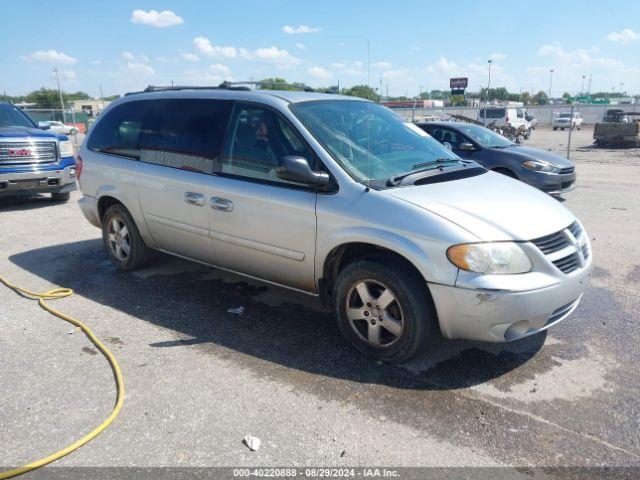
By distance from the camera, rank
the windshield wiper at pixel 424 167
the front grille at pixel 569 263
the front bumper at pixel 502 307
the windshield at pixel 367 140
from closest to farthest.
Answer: the front bumper at pixel 502 307, the front grille at pixel 569 263, the windshield wiper at pixel 424 167, the windshield at pixel 367 140

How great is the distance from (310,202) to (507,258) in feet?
4.77

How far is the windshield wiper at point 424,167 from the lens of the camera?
3711 mm

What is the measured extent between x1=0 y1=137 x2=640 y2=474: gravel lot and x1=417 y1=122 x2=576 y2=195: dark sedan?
4319 millimetres

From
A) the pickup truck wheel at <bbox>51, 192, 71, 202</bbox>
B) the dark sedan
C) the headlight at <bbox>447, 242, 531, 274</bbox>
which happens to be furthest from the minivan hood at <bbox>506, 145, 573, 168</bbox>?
the pickup truck wheel at <bbox>51, 192, 71, 202</bbox>

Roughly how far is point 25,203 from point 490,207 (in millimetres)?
9546

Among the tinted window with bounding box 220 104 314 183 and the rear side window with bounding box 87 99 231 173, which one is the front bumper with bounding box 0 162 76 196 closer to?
the rear side window with bounding box 87 99 231 173

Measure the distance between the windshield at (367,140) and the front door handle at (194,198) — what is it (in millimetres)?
1155

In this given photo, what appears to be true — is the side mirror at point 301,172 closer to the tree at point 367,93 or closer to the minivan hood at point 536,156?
the tree at point 367,93

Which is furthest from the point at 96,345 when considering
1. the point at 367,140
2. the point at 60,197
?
the point at 60,197

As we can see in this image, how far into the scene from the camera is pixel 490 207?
11.4ft

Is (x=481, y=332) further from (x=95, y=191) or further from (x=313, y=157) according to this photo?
(x=95, y=191)

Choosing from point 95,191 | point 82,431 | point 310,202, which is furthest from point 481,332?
point 95,191

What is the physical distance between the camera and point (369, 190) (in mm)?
3578

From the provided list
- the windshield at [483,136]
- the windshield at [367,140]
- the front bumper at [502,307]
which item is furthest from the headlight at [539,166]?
the front bumper at [502,307]
